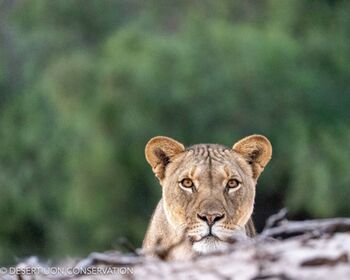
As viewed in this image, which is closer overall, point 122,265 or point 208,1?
point 122,265

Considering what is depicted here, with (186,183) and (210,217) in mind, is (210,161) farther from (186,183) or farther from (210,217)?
(210,217)

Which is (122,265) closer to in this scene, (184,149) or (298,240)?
(298,240)

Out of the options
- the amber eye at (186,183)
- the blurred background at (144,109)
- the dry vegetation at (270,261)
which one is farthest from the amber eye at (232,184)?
the blurred background at (144,109)

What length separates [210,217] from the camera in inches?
279

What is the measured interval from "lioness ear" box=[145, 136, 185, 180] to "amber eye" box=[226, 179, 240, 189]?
0.37 m

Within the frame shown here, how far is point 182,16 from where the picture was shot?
88.9 feet

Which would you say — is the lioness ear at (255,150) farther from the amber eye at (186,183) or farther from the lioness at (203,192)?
the amber eye at (186,183)

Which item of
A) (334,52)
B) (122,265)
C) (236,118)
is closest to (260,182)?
(236,118)

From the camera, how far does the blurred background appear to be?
22.6 m

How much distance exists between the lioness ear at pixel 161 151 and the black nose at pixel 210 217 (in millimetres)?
585

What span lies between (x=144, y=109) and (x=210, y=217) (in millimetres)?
16001

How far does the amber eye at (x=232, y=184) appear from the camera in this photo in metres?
7.36

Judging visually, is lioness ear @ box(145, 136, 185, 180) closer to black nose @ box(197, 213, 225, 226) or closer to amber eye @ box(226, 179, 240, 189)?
amber eye @ box(226, 179, 240, 189)

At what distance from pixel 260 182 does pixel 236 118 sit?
96 centimetres
